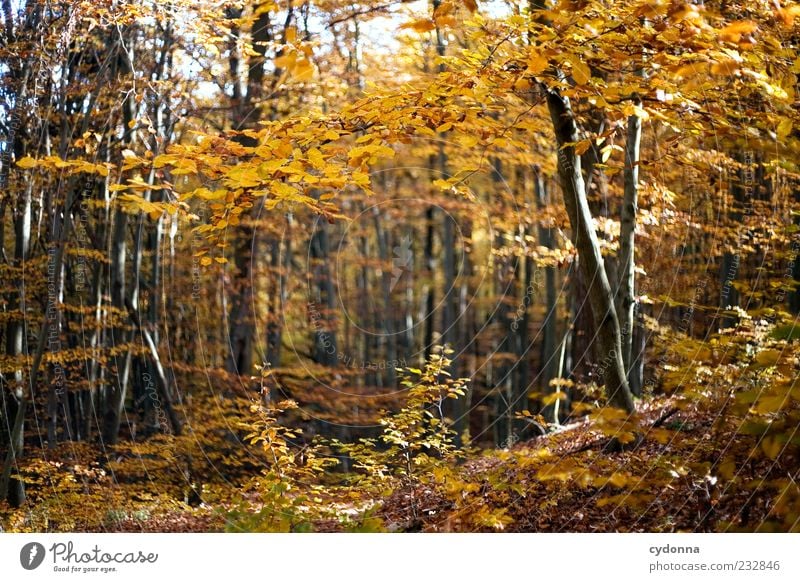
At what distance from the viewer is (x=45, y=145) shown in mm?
4121

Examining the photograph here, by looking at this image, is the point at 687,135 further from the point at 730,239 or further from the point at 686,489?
the point at 686,489

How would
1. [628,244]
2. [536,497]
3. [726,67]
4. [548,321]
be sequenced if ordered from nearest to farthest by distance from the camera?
1. [726,67]
2. [536,497]
3. [628,244]
4. [548,321]

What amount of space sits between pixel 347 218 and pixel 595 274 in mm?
1593

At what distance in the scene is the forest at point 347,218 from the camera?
3.56 metres

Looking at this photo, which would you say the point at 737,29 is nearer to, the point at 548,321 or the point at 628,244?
the point at 628,244

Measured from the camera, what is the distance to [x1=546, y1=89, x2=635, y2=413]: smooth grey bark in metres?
4.37

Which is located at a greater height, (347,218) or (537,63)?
(537,63)

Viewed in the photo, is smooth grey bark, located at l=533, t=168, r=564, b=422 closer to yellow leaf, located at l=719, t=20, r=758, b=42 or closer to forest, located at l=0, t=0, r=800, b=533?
forest, located at l=0, t=0, r=800, b=533

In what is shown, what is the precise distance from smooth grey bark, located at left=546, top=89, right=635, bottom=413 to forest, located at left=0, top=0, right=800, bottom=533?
2 centimetres

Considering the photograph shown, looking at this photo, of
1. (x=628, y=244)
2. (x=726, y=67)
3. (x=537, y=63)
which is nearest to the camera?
(x=726, y=67)

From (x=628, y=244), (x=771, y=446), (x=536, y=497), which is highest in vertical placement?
(x=628, y=244)

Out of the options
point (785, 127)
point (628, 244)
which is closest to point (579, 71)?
point (785, 127)

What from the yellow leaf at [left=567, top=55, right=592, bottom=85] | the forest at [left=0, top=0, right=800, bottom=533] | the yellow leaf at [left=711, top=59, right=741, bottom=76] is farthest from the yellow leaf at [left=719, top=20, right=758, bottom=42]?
the yellow leaf at [left=567, top=55, right=592, bottom=85]

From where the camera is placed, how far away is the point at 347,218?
4.41 m
